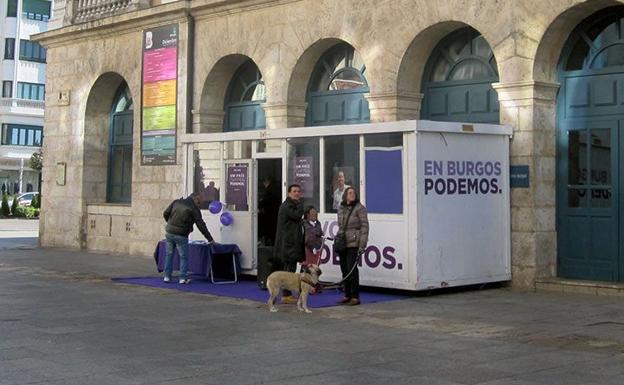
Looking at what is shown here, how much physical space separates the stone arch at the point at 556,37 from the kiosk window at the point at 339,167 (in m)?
3.37

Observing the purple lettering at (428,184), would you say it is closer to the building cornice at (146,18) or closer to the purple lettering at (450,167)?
the purple lettering at (450,167)

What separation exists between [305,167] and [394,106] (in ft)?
8.36

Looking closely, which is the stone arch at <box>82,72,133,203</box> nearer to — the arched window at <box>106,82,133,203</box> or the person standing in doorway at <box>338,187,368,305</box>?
the arched window at <box>106,82,133,203</box>

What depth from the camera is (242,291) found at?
48.7 ft

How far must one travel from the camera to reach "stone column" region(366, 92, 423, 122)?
16781 millimetres

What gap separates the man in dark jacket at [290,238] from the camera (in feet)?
43.8

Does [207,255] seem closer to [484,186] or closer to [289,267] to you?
[289,267]

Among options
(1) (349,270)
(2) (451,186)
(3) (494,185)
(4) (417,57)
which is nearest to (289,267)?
(1) (349,270)

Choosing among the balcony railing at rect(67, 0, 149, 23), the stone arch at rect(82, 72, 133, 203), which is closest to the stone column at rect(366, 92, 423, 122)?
the balcony railing at rect(67, 0, 149, 23)

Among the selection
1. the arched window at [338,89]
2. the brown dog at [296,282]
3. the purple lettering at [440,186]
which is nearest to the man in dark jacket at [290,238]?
the brown dog at [296,282]

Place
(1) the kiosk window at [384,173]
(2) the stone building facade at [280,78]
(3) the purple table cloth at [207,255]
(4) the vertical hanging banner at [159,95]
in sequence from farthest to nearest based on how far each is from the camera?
(4) the vertical hanging banner at [159,95] < (3) the purple table cloth at [207,255] < (2) the stone building facade at [280,78] < (1) the kiosk window at [384,173]

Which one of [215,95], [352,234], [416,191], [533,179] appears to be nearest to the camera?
[352,234]

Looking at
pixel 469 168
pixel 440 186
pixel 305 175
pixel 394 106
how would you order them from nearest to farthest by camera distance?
pixel 440 186 < pixel 469 168 < pixel 305 175 < pixel 394 106

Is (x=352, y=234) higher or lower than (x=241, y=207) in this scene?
lower
